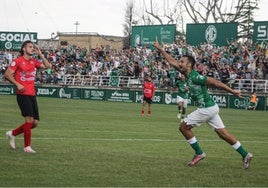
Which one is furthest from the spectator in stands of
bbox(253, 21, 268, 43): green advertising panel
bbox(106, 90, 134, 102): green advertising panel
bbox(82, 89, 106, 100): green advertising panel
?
bbox(82, 89, 106, 100): green advertising panel

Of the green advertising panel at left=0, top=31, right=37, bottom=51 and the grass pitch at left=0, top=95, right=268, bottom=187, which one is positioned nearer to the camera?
the grass pitch at left=0, top=95, right=268, bottom=187

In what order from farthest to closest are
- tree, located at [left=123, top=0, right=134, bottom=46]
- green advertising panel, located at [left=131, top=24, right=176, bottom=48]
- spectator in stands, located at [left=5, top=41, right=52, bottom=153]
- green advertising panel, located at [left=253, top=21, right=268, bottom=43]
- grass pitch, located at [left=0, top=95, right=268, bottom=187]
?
tree, located at [left=123, top=0, right=134, bottom=46] < green advertising panel, located at [left=131, top=24, right=176, bottom=48] < green advertising panel, located at [left=253, top=21, right=268, bottom=43] < spectator in stands, located at [left=5, top=41, right=52, bottom=153] < grass pitch, located at [left=0, top=95, right=268, bottom=187]

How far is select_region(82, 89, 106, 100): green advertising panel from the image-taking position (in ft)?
172

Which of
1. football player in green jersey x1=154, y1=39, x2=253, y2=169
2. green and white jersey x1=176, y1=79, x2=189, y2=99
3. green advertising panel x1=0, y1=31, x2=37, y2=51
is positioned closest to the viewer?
football player in green jersey x1=154, y1=39, x2=253, y2=169

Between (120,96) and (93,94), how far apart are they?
3.17 meters

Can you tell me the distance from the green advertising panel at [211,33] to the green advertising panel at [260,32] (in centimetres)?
207

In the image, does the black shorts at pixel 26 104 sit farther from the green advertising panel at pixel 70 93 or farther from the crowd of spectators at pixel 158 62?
the green advertising panel at pixel 70 93

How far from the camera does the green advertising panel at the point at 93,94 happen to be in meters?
52.3

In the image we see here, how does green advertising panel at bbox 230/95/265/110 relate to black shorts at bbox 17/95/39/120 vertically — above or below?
below

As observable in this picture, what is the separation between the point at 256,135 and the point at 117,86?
31782 mm

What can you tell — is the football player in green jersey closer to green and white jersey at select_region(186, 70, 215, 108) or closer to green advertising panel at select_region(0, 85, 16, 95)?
green and white jersey at select_region(186, 70, 215, 108)

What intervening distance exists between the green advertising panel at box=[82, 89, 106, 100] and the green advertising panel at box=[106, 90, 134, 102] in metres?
0.57

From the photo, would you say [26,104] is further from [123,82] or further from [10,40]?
[10,40]

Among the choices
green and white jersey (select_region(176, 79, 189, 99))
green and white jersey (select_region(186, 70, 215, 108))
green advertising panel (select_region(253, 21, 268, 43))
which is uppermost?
green advertising panel (select_region(253, 21, 268, 43))
